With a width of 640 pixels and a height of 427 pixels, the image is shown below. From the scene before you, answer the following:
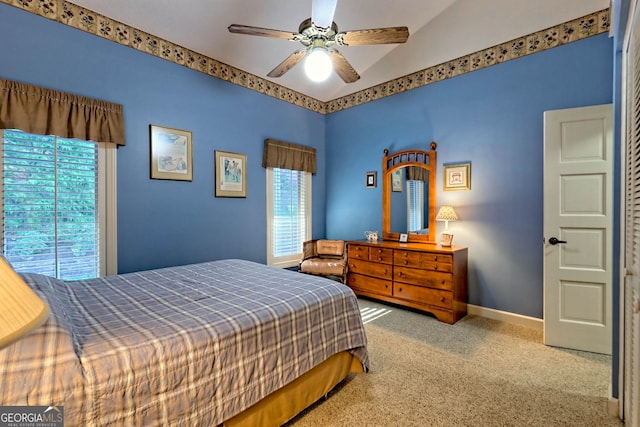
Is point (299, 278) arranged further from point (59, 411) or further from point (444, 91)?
point (444, 91)

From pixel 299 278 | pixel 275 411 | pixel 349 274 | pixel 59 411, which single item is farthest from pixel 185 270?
pixel 349 274

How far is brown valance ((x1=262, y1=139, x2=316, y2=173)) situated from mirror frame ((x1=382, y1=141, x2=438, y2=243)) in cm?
118

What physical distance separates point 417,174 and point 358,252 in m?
1.29

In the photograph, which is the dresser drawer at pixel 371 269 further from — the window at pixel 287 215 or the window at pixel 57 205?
the window at pixel 57 205

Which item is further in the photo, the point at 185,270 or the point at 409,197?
the point at 409,197

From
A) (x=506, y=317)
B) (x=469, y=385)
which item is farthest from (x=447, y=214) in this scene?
(x=469, y=385)

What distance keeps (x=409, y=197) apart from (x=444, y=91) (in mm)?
1373

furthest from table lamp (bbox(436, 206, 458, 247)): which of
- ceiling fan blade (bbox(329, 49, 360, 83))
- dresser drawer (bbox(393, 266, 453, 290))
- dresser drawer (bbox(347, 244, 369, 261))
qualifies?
ceiling fan blade (bbox(329, 49, 360, 83))

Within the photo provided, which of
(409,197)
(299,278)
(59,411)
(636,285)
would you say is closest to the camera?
(59,411)

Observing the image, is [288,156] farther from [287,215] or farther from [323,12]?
[323,12]

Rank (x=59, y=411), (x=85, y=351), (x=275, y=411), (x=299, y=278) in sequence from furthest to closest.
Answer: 1. (x=299, y=278)
2. (x=275, y=411)
3. (x=85, y=351)
4. (x=59, y=411)

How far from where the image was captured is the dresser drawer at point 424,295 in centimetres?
317

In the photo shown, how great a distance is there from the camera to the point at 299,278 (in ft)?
7.40

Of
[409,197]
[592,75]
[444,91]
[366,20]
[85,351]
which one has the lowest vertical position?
[85,351]
